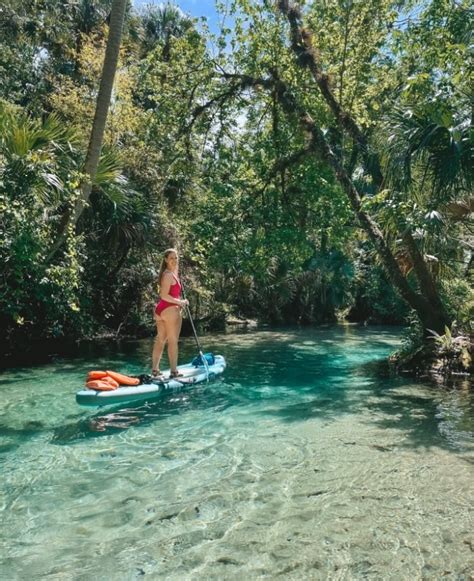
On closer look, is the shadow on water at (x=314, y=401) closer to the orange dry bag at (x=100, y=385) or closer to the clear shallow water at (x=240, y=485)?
the clear shallow water at (x=240, y=485)

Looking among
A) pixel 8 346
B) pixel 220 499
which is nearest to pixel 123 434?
pixel 220 499

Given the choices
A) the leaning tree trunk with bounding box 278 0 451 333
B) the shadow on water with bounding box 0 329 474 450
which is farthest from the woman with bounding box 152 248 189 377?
the leaning tree trunk with bounding box 278 0 451 333

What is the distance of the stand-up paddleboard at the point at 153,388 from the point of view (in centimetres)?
740

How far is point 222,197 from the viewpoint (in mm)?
15641

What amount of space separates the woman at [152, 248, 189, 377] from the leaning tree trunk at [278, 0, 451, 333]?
217 inches

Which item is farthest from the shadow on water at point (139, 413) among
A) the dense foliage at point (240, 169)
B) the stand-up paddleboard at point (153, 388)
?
the dense foliage at point (240, 169)

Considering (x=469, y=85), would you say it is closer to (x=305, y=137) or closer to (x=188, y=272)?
(x=305, y=137)

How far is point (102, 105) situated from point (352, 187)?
6.24 meters

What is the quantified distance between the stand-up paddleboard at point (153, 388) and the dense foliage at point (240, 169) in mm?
3455

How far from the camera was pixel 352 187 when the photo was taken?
43.6ft

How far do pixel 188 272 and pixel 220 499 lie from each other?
44.2 ft

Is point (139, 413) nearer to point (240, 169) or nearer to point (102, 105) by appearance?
point (102, 105)

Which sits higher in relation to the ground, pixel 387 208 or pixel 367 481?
pixel 387 208

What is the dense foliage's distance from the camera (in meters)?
9.54
